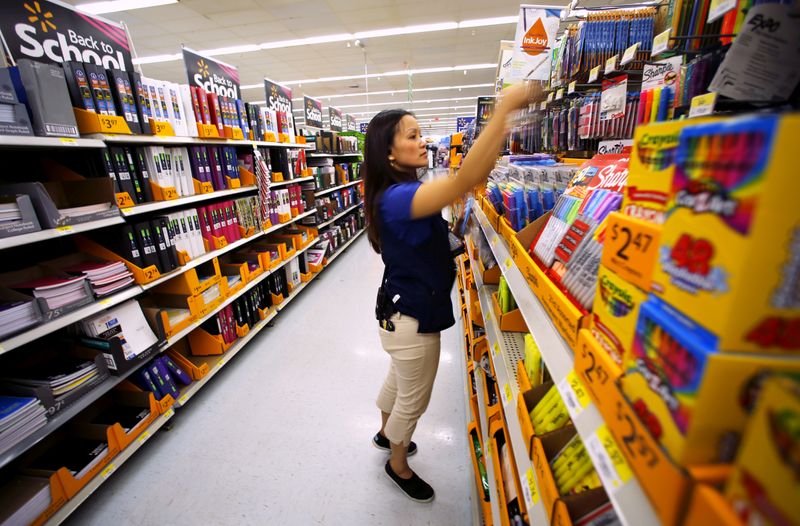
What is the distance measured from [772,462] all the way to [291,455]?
213 cm

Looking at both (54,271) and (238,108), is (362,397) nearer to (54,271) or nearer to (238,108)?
(54,271)

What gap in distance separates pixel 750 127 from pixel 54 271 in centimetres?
259

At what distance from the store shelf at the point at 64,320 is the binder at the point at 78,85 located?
931 millimetres

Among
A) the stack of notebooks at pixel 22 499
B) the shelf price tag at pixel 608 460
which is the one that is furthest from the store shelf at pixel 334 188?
the shelf price tag at pixel 608 460

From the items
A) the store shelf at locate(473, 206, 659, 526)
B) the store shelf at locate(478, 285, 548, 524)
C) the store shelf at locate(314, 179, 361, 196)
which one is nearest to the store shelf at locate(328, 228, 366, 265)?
the store shelf at locate(314, 179, 361, 196)

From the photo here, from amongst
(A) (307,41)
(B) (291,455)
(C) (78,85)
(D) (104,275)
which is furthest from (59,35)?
(A) (307,41)

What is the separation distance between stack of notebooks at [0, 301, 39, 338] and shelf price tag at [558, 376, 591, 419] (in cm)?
194

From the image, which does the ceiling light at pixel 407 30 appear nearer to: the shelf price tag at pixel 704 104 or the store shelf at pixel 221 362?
the store shelf at pixel 221 362

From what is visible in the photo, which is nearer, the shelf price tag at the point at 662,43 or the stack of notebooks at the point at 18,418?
the shelf price tag at the point at 662,43

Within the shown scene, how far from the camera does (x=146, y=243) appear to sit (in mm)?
1942

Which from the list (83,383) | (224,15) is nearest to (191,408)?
(83,383)

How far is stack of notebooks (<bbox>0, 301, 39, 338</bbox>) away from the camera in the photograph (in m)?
1.30

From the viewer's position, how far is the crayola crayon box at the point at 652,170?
0.43 m

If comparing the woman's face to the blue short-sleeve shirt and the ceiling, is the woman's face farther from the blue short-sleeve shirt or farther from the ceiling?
the ceiling
